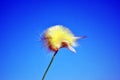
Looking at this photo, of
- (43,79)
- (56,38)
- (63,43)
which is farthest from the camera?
(56,38)

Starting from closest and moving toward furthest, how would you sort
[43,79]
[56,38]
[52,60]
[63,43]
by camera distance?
1. [43,79]
2. [52,60]
3. [63,43]
4. [56,38]

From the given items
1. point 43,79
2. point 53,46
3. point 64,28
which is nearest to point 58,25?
point 64,28

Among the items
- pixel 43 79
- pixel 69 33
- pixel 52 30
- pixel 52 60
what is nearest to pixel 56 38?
pixel 52 30

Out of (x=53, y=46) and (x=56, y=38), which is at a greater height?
(x=56, y=38)

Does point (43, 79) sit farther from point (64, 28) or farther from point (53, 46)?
point (64, 28)

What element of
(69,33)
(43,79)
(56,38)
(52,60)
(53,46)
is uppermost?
(69,33)

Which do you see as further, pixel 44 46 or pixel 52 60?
pixel 44 46
